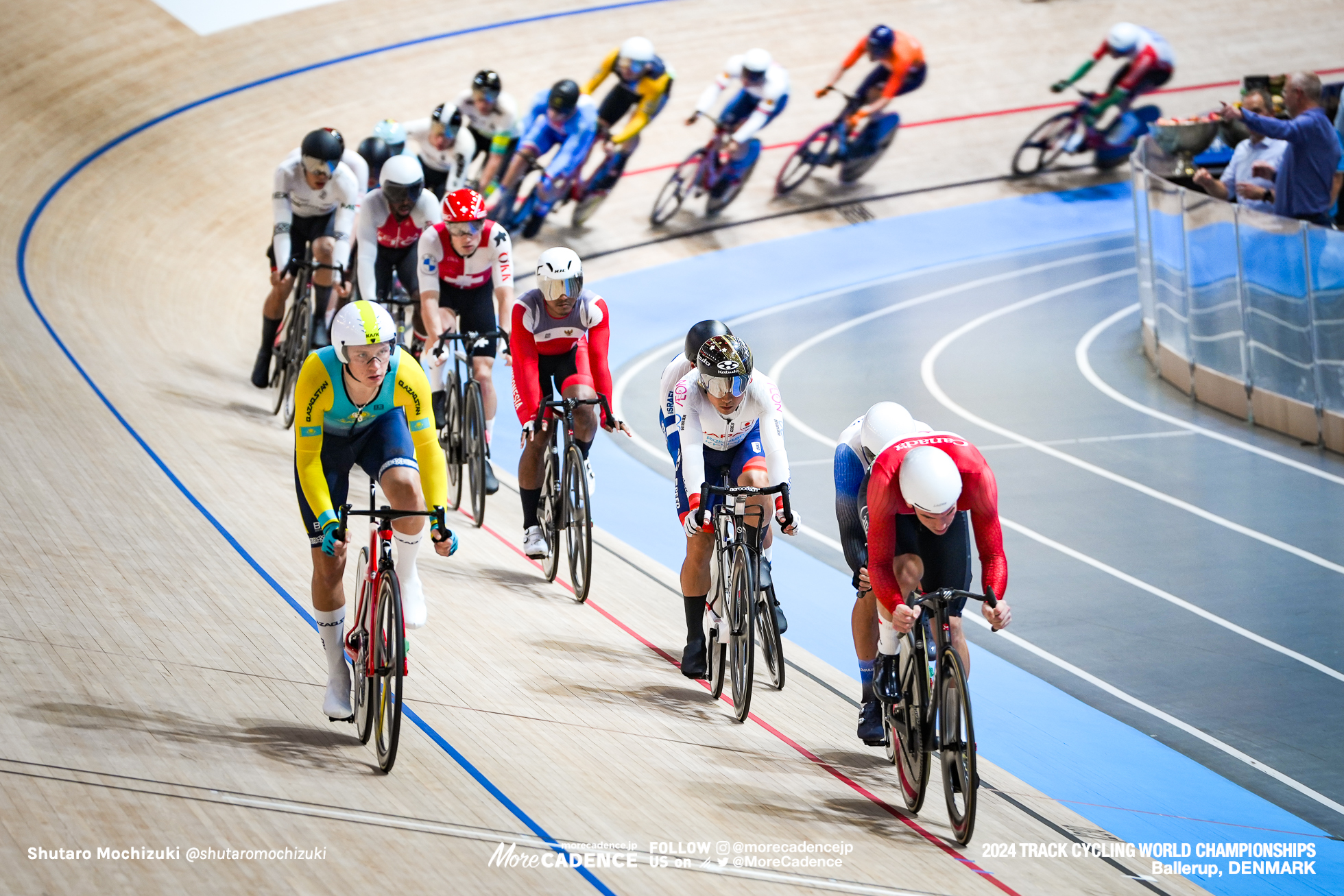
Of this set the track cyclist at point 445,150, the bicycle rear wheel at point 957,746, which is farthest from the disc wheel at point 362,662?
the track cyclist at point 445,150

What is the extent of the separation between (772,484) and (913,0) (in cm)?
1484

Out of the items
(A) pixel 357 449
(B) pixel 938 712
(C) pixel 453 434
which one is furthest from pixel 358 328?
(C) pixel 453 434

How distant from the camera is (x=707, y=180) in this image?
14273mm

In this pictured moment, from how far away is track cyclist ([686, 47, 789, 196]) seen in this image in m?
13.7

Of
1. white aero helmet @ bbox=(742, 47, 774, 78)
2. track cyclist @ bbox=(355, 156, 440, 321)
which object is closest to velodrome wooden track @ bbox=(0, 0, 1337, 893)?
track cyclist @ bbox=(355, 156, 440, 321)

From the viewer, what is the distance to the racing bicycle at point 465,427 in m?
6.61

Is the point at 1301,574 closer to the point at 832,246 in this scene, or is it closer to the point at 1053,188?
the point at 832,246

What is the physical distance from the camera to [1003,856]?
3992mm

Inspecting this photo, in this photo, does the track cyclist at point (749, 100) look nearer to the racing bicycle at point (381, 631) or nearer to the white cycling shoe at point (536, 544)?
the white cycling shoe at point (536, 544)

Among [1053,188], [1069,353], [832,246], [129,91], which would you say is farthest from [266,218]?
[1053,188]

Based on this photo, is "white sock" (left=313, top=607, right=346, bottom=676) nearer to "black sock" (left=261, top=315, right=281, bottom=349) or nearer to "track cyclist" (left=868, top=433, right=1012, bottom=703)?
"track cyclist" (left=868, top=433, right=1012, bottom=703)

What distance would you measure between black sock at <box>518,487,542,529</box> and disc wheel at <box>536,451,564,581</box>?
21mm

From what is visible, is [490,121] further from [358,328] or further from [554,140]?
[358,328]

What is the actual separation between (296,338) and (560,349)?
273 cm
